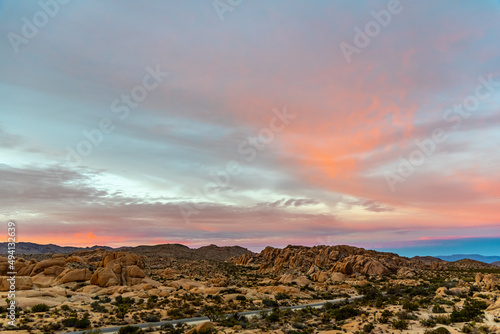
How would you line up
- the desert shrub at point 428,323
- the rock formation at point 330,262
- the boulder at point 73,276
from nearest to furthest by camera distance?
the desert shrub at point 428,323 < the boulder at point 73,276 < the rock formation at point 330,262

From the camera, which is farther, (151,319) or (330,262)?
(330,262)

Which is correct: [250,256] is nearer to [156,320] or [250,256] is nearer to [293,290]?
[293,290]

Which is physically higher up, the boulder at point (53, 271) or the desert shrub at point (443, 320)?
the boulder at point (53, 271)

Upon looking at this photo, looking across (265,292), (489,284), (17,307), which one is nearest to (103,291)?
(17,307)

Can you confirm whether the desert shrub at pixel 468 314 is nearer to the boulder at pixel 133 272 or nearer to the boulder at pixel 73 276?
the boulder at pixel 133 272

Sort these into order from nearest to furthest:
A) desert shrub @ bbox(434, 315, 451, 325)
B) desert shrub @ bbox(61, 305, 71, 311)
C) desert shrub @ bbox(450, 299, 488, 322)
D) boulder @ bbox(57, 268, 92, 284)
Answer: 1. desert shrub @ bbox(434, 315, 451, 325)
2. desert shrub @ bbox(450, 299, 488, 322)
3. desert shrub @ bbox(61, 305, 71, 311)
4. boulder @ bbox(57, 268, 92, 284)

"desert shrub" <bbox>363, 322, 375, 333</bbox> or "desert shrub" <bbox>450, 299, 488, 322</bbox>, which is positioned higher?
"desert shrub" <bbox>450, 299, 488, 322</bbox>

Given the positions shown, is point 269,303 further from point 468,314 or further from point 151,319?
point 468,314

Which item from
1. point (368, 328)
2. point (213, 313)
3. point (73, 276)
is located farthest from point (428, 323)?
point (73, 276)

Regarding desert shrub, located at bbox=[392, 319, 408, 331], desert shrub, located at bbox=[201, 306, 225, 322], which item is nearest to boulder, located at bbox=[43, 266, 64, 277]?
desert shrub, located at bbox=[201, 306, 225, 322]

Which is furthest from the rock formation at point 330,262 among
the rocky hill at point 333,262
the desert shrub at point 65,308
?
the desert shrub at point 65,308

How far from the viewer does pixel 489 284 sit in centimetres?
4588

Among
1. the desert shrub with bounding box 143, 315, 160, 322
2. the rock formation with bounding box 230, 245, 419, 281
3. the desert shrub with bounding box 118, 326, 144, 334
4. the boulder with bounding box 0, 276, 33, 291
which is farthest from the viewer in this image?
the rock formation with bounding box 230, 245, 419, 281

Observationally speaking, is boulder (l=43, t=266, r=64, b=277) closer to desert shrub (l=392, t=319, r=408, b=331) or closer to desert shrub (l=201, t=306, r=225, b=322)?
desert shrub (l=201, t=306, r=225, b=322)
